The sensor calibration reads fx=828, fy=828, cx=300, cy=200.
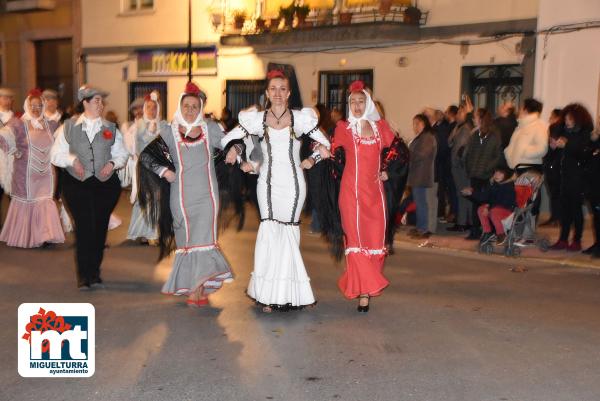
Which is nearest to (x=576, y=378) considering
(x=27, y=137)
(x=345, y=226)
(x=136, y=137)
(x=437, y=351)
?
(x=437, y=351)

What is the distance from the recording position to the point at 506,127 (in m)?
12.5

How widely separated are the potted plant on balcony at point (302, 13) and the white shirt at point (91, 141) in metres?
11.4

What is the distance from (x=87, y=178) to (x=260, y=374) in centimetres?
352

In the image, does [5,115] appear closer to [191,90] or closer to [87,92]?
[87,92]

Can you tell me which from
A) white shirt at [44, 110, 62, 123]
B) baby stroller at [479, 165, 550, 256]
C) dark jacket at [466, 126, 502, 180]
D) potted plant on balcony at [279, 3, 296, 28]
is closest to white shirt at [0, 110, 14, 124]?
white shirt at [44, 110, 62, 123]

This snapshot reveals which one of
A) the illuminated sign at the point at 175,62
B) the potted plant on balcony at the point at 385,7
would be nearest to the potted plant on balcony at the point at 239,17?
the illuminated sign at the point at 175,62

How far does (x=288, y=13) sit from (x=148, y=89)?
6456mm

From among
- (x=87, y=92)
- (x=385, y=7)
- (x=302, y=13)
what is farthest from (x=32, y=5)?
(x=87, y=92)

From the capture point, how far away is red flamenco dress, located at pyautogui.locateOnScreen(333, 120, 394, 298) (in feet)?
24.3

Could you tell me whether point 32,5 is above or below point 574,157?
above

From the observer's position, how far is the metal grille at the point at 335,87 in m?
19.5

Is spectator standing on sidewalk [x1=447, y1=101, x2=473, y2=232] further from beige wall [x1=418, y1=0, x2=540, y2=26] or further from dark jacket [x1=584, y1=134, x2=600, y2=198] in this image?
beige wall [x1=418, y1=0, x2=540, y2=26]

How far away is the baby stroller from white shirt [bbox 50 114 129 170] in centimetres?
501

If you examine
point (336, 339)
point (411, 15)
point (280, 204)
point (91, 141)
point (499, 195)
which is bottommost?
point (336, 339)
